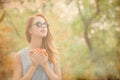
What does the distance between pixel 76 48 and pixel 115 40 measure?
361mm

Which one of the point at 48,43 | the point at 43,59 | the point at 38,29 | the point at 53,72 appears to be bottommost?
the point at 53,72

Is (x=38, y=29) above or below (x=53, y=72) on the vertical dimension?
above

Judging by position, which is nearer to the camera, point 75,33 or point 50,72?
point 50,72

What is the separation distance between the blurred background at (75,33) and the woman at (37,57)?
0.05 m

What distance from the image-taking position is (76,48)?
10.2 ft

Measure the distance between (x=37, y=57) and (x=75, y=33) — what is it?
41cm

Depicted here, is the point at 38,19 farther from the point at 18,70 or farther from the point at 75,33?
the point at 18,70

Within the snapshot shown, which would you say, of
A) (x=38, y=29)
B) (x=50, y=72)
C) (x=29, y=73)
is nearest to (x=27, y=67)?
(x=29, y=73)

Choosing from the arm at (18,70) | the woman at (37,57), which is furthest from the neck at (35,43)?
the arm at (18,70)

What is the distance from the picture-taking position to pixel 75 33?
3127mm

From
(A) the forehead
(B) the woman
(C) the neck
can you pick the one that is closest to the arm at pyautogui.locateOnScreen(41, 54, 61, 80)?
(B) the woman

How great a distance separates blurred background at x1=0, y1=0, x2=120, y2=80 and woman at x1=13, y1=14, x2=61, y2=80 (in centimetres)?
5

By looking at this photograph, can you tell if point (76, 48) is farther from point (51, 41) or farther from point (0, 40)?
point (0, 40)

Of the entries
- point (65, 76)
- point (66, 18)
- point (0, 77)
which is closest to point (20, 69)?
point (0, 77)
